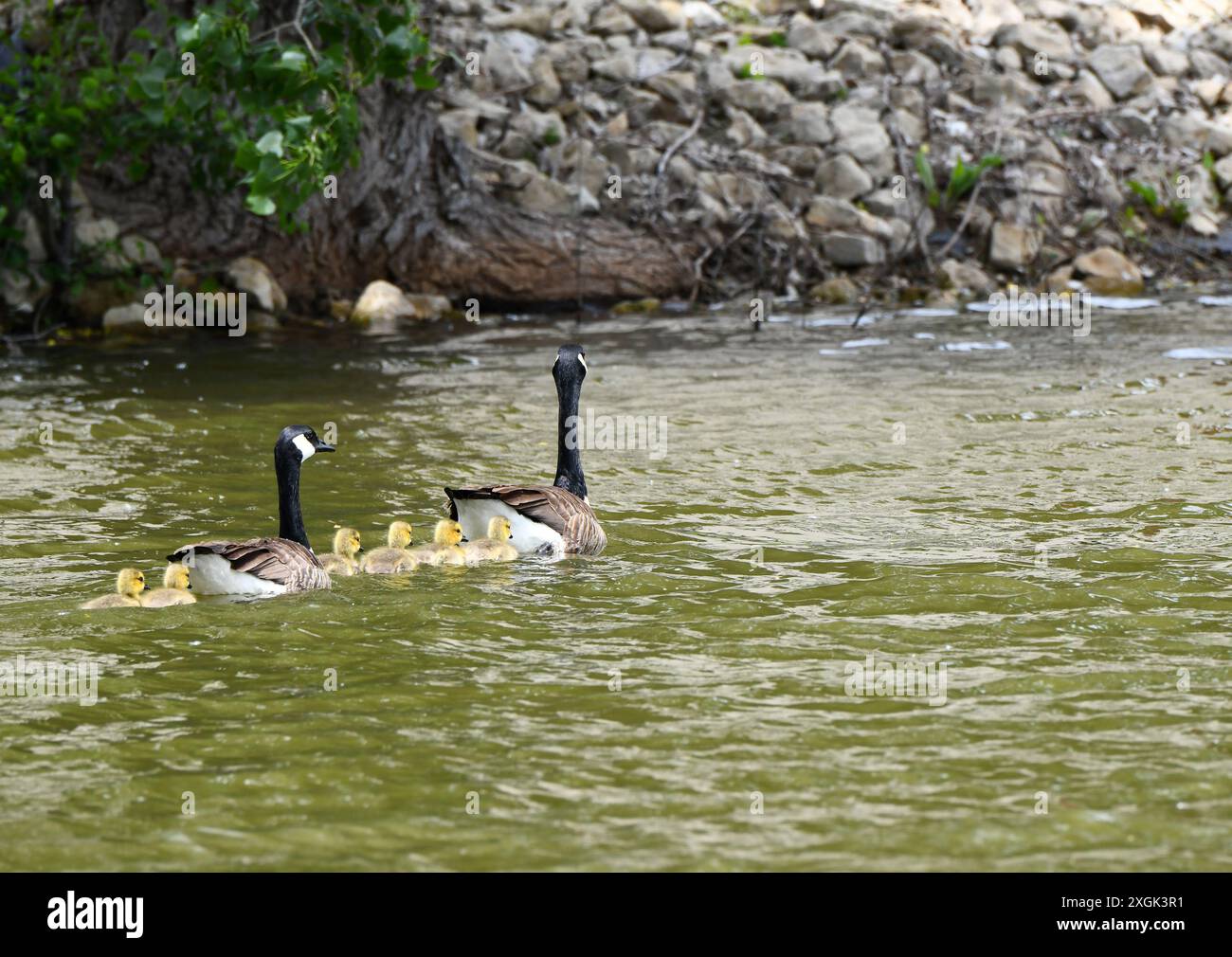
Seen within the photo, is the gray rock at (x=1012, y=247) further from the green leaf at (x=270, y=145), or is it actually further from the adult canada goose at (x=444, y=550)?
the adult canada goose at (x=444, y=550)

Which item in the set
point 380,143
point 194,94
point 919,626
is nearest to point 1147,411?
point 919,626

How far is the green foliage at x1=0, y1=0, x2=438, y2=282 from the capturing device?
13461mm

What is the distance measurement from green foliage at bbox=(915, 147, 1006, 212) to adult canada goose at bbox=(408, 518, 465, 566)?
51.9 feet

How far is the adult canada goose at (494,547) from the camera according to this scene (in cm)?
896

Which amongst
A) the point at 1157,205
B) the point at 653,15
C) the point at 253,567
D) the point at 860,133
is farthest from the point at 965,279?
the point at 253,567

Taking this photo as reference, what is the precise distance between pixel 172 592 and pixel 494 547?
5.99ft

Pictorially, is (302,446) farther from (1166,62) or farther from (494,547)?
(1166,62)

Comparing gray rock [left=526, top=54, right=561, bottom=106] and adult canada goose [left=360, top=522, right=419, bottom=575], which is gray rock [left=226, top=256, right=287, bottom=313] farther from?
adult canada goose [left=360, top=522, right=419, bottom=575]

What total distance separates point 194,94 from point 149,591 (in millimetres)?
7500

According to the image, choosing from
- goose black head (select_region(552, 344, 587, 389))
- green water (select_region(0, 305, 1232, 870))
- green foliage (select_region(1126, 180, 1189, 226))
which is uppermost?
green foliage (select_region(1126, 180, 1189, 226))

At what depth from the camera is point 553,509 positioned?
8.91 m

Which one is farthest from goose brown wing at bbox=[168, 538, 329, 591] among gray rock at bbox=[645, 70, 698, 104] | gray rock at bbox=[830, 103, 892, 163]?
gray rock at bbox=[645, 70, 698, 104]

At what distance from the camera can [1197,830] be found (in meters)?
5.33
